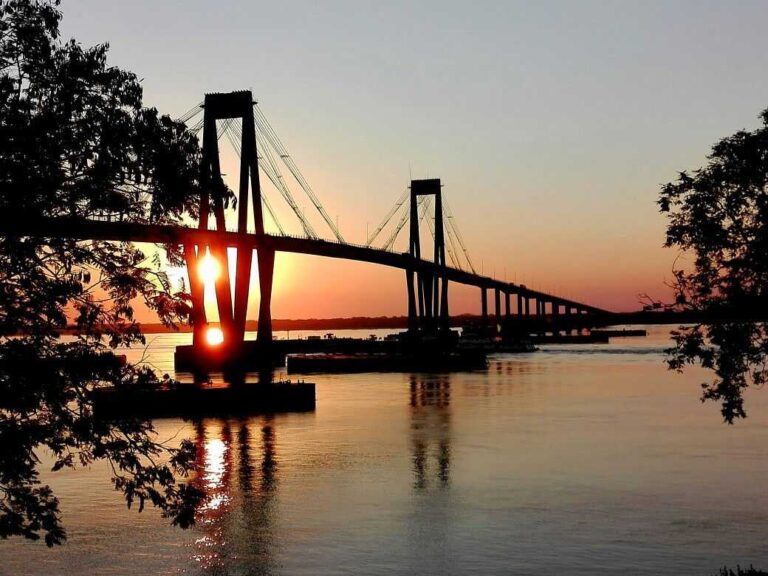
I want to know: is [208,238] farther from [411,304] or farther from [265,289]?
[411,304]

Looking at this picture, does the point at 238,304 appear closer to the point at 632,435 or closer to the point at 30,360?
the point at 632,435

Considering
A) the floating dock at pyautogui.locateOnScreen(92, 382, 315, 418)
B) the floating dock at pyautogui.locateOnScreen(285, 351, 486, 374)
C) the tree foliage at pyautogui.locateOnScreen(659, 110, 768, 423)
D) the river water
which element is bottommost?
the river water

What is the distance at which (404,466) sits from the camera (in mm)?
36469

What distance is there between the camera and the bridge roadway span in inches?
476

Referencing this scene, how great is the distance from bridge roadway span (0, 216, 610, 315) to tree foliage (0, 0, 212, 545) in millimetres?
149

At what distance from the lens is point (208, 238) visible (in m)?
83.1

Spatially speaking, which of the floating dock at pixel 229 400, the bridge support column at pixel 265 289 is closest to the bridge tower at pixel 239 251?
the bridge support column at pixel 265 289

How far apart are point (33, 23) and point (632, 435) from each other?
40.2m

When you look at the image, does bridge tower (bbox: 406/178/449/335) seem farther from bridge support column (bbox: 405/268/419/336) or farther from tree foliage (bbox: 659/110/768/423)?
tree foliage (bbox: 659/110/768/423)

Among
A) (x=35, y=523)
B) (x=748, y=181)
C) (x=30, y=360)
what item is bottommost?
(x=35, y=523)

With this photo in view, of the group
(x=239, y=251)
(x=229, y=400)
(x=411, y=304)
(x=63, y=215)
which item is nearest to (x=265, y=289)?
(x=239, y=251)

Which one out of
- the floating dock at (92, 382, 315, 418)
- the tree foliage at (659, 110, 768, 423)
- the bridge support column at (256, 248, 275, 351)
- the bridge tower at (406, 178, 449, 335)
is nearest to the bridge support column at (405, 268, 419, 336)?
the bridge tower at (406, 178, 449, 335)

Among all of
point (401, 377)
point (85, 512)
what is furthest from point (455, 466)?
point (401, 377)

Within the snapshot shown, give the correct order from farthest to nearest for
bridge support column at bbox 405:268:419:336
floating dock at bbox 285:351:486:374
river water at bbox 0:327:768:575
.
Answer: bridge support column at bbox 405:268:419:336, floating dock at bbox 285:351:486:374, river water at bbox 0:327:768:575
